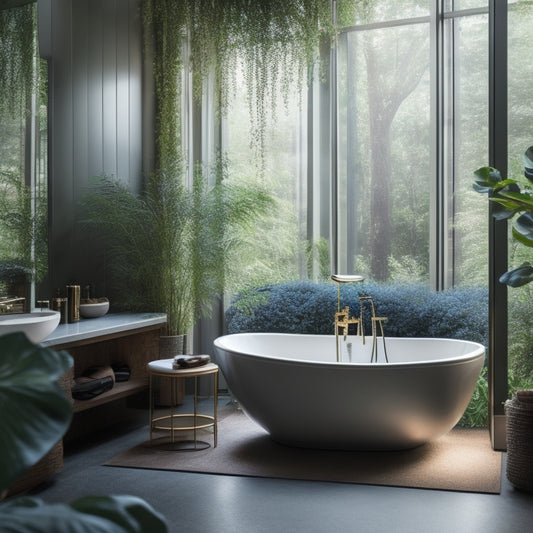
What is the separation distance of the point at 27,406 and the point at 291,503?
2.80m

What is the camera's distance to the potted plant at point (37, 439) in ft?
1.53

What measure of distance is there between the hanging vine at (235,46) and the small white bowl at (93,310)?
1370 millimetres

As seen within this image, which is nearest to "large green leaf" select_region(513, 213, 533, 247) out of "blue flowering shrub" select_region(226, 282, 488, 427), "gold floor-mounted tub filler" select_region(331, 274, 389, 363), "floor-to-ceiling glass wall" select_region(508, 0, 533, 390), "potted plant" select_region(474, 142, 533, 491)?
"potted plant" select_region(474, 142, 533, 491)

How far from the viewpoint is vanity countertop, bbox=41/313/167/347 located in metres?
3.73

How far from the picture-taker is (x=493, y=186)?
363 cm

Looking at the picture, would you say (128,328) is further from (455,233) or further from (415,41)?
(415,41)

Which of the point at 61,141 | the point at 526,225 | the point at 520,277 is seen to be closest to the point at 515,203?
the point at 526,225

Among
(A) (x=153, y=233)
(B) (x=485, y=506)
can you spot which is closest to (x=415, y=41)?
(A) (x=153, y=233)

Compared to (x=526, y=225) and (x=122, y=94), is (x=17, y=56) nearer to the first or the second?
(x=122, y=94)

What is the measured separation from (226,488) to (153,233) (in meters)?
2.19

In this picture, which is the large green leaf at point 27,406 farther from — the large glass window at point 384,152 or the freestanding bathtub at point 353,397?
the large glass window at point 384,152

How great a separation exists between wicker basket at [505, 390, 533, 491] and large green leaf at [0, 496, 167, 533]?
317cm

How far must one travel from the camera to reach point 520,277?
11.3 feet

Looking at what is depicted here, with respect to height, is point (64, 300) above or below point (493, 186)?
below
